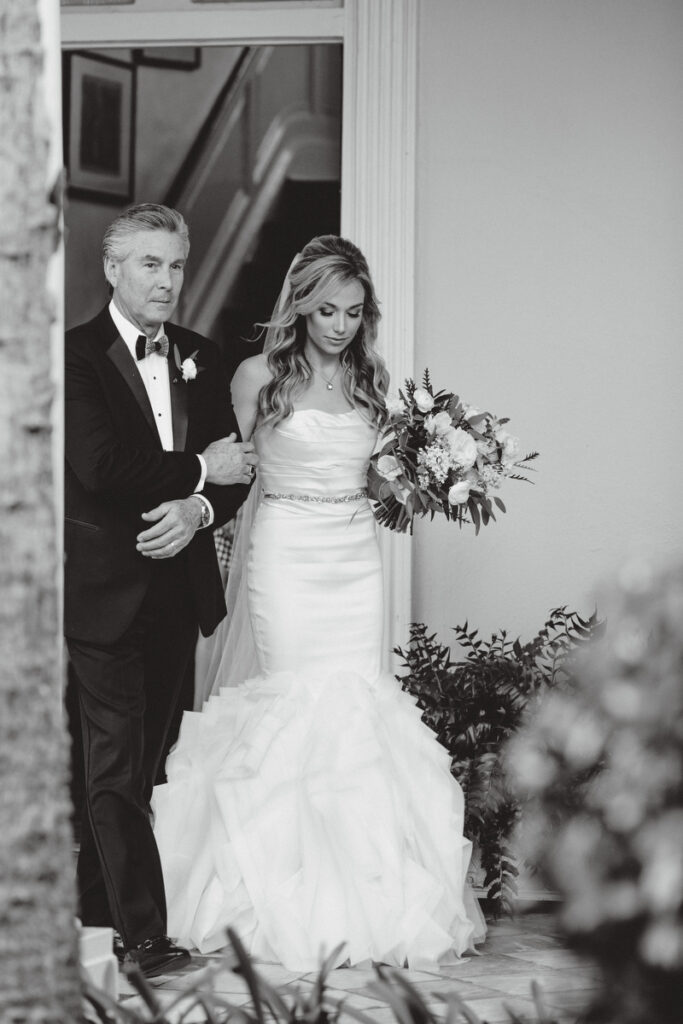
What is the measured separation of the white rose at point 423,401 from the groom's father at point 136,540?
0.73 m

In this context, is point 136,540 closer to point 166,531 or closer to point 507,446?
point 166,531

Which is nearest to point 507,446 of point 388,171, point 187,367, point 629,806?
point 187,367

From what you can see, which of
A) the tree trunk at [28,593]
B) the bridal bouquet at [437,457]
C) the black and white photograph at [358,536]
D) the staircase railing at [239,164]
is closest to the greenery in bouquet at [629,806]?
the black and white photograph at [358,536]

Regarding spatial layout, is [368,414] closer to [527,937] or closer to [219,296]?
[527,937]

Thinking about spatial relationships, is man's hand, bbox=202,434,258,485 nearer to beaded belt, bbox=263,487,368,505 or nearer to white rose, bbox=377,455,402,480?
beaded belt, bbox=263,487,368,505

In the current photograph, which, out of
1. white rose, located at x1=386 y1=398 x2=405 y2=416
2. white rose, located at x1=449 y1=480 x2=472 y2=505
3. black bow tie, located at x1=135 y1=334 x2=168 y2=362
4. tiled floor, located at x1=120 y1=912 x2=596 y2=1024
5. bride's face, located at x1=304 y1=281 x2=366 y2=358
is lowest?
tiled floor, located at x1=120 y1=912 x2=596 y2=1024

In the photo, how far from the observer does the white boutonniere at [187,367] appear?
443 centimetres

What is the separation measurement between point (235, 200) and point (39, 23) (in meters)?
5.78

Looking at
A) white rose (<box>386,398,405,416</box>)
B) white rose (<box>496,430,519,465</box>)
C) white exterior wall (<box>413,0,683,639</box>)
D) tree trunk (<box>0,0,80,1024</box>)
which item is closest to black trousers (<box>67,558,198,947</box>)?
white rose (<box>386,398,405,416</box>)

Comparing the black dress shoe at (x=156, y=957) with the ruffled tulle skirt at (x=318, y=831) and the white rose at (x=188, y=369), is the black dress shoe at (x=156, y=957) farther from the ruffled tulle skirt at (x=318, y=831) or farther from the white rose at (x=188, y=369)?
the white rose at (x=188, y=369)

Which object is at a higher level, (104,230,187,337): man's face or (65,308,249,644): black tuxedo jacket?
(104,230,187,337): man's face

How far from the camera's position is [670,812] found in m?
2.14

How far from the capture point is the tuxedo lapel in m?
4.28

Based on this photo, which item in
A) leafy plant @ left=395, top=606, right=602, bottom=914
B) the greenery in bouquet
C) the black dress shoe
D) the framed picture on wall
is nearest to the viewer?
the greenery in bouquet
